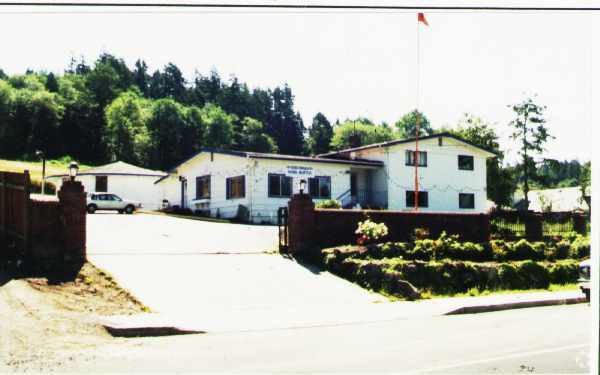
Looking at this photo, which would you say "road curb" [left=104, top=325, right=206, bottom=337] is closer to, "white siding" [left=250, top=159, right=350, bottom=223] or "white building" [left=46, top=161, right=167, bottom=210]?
"white siding" [left=250, top=159, right=350, bottom=223]

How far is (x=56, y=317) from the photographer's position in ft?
30.9

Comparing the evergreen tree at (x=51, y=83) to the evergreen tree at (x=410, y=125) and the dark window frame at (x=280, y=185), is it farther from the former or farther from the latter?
the evergreen tree at (x=410, y=125)

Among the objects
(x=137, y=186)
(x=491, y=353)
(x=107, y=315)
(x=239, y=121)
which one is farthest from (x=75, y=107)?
(x=491, y=353)

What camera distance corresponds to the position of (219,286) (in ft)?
42.7

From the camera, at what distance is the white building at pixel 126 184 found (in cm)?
4384

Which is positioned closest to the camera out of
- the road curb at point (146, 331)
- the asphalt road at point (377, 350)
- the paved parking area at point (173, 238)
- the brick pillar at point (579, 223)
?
the asphalt road at point (377, 350)

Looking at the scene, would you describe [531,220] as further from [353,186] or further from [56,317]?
[56,317]

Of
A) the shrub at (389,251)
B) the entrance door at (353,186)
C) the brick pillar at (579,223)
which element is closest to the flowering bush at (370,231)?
the shrub at (389,251)

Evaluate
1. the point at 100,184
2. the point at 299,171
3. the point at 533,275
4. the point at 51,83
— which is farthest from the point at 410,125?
the point at 533,275

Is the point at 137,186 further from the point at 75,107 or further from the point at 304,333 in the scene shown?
the point at 304,333

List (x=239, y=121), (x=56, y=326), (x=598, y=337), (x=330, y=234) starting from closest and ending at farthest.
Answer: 1. (x=598, y=337)
2. (x=56, y=326)
3. (x=330, y=234)
4. (x=239, y=121)

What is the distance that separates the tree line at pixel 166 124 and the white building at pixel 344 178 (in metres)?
3.92

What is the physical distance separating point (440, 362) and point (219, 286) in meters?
7.27

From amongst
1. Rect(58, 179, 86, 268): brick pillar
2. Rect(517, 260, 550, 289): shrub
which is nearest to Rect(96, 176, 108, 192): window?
Rect(58, 179, 86, 268): brick pillar
